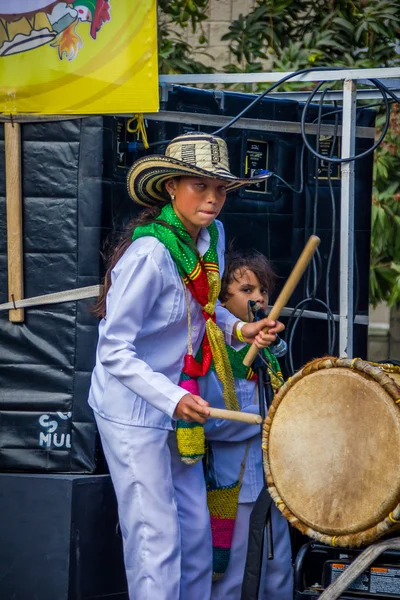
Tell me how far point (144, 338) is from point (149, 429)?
321mm

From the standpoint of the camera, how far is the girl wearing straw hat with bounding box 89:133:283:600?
3904 millimetres

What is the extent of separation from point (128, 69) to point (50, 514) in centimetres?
176

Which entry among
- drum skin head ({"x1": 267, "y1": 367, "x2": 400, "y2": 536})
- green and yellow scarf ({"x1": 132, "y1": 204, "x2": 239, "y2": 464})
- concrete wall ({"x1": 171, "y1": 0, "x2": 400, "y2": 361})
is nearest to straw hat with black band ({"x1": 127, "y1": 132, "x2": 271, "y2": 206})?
green and yellow scarf ({"x1": 132, "y1": 204, "x2": 239, "y2": 464})

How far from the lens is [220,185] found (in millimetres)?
4141

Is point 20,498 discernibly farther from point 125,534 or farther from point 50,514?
point 125,534

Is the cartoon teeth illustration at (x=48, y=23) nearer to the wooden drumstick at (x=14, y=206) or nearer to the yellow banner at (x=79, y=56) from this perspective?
the yellow banner at (x=79, y=56)

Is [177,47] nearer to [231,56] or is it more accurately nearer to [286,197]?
[231,56]

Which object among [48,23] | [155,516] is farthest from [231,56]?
[155,516]

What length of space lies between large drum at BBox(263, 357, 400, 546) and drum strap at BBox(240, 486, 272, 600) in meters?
0.26

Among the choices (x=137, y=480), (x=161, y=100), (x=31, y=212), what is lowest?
(x=137, y=480)

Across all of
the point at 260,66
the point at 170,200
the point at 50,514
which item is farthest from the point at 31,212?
the point at 260,66

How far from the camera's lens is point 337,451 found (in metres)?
3.59

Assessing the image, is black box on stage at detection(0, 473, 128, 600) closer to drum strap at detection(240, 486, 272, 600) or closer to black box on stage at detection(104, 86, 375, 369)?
drum strap at detection(240, 486, 272, 600)

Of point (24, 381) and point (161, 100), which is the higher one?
point (161, 100)
